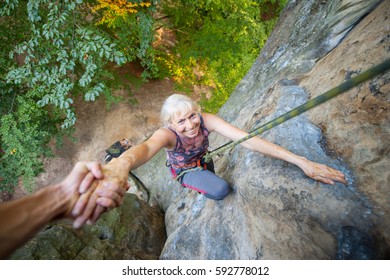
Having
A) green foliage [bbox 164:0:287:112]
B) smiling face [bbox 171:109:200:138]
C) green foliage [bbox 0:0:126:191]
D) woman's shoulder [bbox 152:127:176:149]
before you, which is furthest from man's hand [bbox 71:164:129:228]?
green foliage [bbox 164:0:287:112]

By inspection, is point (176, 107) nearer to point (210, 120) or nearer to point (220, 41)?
point (210, 120)

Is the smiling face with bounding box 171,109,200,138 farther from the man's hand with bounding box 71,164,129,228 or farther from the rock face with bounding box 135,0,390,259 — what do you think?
the man's hand with bounding box 71,164,129,228

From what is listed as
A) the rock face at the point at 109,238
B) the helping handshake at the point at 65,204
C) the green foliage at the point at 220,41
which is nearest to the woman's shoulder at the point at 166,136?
the helping handshake at the point at 65,204

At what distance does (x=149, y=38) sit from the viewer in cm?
557

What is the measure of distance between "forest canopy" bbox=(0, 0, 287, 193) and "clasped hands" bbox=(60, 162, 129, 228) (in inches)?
102

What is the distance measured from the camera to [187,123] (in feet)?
9.24

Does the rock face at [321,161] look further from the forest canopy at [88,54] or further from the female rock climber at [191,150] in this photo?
the forest canopy at [88,54]

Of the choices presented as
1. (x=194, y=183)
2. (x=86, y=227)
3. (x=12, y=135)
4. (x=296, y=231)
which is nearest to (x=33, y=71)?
(x=12, y=135)

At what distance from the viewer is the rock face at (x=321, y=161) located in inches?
84.9

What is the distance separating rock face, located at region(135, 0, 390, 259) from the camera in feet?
7.07

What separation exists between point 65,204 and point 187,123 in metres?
1.43

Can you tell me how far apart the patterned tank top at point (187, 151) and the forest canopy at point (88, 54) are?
1.87m
